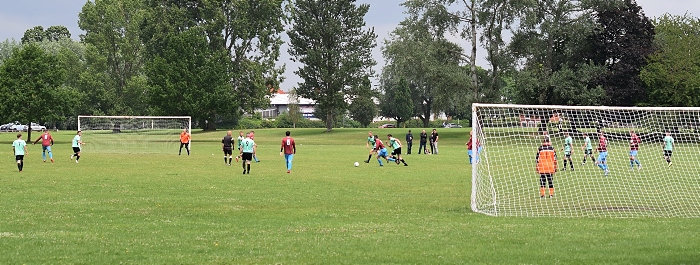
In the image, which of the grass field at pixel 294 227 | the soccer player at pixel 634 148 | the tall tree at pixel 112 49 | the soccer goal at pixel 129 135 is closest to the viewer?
the grass field at pixel 294 227

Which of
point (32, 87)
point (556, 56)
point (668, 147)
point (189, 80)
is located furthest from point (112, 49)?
point (668, 147)

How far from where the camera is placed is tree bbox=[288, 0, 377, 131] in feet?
249

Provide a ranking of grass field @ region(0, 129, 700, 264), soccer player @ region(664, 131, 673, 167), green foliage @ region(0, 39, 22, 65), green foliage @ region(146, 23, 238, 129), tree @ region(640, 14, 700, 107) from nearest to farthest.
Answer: grass field @ region(0, 129, 700, 264) → soccer player @ region(664, 131, 673, 167) → tree @ region(640, 14, 700, 107) → green foliage @ region(146, 23, 238, 129) → green foliage @ region(0, 39, 22, 65)

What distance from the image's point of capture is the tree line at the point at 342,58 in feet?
201

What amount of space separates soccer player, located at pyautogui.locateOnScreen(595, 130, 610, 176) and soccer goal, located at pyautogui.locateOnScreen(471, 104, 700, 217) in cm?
7

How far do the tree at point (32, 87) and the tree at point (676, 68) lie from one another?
4786cm

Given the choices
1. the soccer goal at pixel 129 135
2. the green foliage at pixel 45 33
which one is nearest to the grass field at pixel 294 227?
the soccer goal at pixel 129 135

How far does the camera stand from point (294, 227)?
13688mm

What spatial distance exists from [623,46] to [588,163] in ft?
125

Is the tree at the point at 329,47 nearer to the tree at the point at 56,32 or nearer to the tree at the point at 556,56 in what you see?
the tree at the point at 556,56

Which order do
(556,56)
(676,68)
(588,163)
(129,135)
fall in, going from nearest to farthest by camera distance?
(588,163), (129,135), (676,68), (556,56)

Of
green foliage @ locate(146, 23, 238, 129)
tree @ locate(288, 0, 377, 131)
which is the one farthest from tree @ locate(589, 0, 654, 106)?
green foliage @ locate(146, 23, 238, 129)

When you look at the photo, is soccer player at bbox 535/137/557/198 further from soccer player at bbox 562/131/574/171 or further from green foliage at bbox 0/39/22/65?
green foliage at bbox 0/39/22/65

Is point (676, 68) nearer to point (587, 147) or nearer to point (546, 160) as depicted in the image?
point (587, 147)
